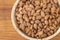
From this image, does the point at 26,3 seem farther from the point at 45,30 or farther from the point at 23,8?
the point at 45,30

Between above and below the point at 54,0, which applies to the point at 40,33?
below

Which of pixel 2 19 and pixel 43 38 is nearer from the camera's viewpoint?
pixel 43 38

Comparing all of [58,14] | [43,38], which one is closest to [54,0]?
[58,14]
